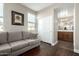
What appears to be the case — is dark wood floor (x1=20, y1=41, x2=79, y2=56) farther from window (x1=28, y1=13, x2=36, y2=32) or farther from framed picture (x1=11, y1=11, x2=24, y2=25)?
framed picture (x1=11, y1=11, x2=24, y2=25)

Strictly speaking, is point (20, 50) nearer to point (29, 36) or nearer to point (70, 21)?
point (29, 36)

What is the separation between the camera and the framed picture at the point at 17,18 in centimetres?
269

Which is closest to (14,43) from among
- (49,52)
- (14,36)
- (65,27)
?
(14,36)

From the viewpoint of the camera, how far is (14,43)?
2.34 m

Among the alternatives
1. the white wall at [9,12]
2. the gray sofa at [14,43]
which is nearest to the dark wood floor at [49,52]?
the gray sofa at [14,43]

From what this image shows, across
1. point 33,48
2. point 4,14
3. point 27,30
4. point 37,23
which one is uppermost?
point 4,14

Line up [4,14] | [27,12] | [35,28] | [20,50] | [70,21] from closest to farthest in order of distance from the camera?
[20,50]
[4,14]
[27,12]
[35,28]
[70,21]

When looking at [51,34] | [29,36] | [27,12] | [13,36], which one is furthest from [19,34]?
[51,34]

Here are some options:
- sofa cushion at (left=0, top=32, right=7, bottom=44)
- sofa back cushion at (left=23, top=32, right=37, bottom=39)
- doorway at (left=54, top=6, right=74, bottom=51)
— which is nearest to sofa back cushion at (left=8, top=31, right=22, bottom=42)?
sofa cushion at (left=0, top=32, right=7, bottom=44)

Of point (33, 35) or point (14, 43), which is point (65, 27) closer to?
point (33, 35)

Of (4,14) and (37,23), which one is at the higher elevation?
(4,14)

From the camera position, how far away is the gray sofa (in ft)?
6.25

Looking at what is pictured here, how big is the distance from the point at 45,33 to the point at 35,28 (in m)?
0.65

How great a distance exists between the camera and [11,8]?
263 cm
